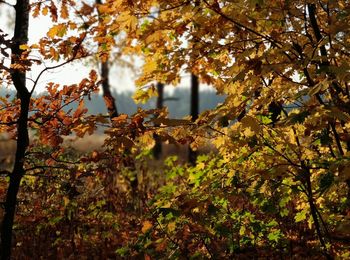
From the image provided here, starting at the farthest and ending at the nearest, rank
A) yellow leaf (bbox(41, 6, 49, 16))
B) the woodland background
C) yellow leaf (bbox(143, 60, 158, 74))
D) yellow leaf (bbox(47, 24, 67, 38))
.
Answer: yellow leaf (bbox(41, 6, 49, 16))
yellow leaf (bbox(143, 60, 158, 74))
yellow leaf (bbox(47, 24, 67, 38))
the woodland background

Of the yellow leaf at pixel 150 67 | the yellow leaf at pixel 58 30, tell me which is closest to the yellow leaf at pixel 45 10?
the yellow leaf at pixel 58 30

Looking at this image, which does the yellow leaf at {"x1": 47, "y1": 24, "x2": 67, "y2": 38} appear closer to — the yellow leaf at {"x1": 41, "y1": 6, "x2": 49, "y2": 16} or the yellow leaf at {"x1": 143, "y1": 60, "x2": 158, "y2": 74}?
the yellow leaf at {"x1": 41, "y1": 6, "x2": 49, "y2": 16}

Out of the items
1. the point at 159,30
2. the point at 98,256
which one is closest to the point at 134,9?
the point at 159,30

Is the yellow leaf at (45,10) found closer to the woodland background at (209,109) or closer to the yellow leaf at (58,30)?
the woodland background at (209,109)

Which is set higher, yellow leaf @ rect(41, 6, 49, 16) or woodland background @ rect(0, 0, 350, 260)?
yellow leaf @ rect(41, 6, 49, 16)

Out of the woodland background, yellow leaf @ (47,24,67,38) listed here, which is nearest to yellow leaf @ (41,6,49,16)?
the woodland background

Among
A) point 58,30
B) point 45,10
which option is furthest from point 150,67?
point 45,10

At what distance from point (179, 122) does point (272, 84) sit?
1399 millimetres

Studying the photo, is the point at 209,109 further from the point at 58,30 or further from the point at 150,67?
the point at 58,30

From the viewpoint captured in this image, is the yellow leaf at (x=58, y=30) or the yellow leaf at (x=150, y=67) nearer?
the yellow leaf at (x=58, y=30)

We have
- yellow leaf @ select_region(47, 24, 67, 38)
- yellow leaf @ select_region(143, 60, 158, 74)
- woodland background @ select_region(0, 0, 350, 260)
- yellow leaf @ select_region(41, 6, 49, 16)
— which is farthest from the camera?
yellow leaf @ select_region(41, 6, 49, 16)

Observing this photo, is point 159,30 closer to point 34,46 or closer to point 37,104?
point 34,46

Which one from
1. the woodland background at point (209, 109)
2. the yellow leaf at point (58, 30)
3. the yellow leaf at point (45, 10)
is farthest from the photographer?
the yellow leaf at point (45, 10)

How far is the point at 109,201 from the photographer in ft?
21.9
